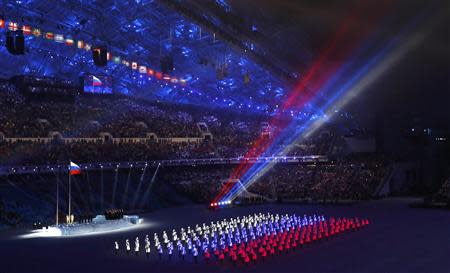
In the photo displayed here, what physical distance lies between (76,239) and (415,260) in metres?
20.1

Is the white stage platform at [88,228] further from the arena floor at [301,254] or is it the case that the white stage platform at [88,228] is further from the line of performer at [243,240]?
the line of performer at [243,240]

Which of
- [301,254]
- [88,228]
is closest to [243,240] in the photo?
[301,254]

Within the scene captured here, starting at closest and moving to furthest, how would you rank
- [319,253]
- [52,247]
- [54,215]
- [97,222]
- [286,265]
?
[286,265]
[319,253]
[52,247]
[97,222]
[54,215]

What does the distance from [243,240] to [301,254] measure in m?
4.86

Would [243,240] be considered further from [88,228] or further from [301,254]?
[88,228]

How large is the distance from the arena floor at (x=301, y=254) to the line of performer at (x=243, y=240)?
0.61m

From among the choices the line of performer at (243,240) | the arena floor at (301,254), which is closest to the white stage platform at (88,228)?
the arena floor at (301,254)

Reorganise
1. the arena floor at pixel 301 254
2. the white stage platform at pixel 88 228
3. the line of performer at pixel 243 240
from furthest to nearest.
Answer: the white stage platform at pixel 88 228 → the line of performer at pixel 243 240 → the arena floor at pixel 301 254

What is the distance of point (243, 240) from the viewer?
32156 millimetres

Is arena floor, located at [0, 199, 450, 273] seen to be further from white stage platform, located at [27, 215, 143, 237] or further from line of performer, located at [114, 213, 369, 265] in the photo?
white stage platform, located at [27, 215, 143, 237]

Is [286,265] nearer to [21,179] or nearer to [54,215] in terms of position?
[54,215]

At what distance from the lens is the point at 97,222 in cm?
3850

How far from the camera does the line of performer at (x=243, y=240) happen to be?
27438 mm

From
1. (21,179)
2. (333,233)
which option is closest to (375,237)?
(333,233)
